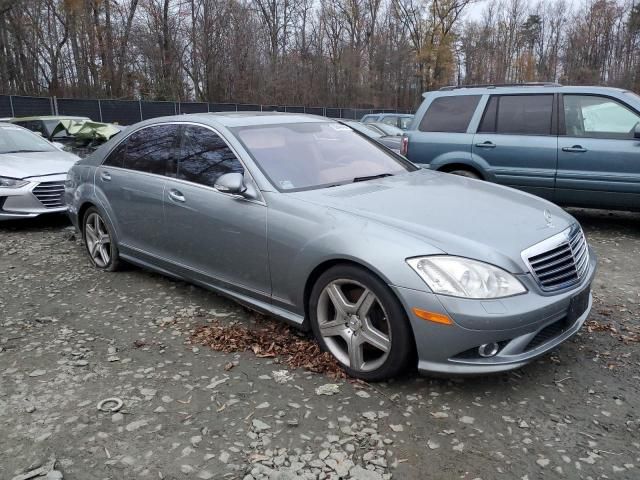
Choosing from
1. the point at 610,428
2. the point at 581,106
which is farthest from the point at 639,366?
the point at 581,106

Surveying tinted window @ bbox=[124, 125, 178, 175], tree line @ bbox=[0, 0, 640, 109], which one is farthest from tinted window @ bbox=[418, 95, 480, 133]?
tree line @ bbox=[0, 0, 640, 109]

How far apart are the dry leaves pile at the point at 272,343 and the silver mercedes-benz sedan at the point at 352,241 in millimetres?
149

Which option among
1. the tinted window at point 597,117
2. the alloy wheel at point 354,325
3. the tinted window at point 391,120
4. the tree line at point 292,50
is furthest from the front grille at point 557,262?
the tree line at point 292,50

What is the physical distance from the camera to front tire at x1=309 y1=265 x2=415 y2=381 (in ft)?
9.42

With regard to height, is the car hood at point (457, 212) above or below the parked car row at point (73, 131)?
below

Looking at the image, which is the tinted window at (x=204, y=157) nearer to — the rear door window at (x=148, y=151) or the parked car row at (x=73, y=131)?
the rear door window at (x=148, y=151)

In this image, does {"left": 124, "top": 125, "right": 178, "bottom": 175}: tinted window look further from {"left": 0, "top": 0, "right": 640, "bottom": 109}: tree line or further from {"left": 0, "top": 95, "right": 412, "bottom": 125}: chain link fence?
{"left": 0, "top": 0, "right": 640, "bottom": 109}: tree line

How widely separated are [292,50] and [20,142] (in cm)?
3350

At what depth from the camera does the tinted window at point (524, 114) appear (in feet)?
21.4

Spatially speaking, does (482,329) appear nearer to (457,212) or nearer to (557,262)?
(557,262)

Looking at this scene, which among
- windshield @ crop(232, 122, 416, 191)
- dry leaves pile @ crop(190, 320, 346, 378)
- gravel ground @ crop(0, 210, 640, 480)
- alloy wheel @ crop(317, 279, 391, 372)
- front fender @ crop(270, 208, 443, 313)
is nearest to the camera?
gravel ground @ crop(0, 210, 640, 480)

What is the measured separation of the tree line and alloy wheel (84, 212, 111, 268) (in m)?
26.7

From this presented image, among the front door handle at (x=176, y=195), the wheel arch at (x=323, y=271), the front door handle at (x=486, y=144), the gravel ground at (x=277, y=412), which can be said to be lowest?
the gravel ground at (x=277, y=412)

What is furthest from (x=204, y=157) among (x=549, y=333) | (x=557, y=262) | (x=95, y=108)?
(x=95, y=108)
